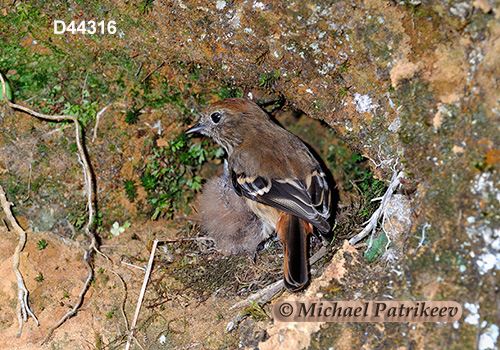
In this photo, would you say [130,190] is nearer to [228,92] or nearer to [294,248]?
[228,92]

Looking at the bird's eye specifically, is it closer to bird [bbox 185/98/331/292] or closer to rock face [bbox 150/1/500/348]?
bird [bbox 185/98/331/292]

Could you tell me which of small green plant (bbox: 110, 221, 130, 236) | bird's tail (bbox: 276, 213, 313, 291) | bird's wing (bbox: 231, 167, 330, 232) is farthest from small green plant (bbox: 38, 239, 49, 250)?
bird's tail (bbox: 276, 213, 313, 291)

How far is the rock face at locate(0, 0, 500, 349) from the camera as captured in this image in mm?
3008

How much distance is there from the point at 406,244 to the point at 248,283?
1.59 meters

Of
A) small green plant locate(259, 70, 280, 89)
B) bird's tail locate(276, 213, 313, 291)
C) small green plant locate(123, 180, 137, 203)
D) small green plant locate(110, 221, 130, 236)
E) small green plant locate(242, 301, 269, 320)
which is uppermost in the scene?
small green plant locate(259, 70, 280, 89)

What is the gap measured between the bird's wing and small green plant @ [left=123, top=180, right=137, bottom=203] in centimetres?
129

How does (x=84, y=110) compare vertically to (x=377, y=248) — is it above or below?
below

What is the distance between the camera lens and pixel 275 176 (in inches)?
178

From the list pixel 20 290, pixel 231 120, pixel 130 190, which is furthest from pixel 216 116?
pixel 20 290

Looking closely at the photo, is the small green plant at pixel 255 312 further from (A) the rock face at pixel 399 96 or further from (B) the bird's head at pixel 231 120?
(B) the bird's head at pixel 231 120

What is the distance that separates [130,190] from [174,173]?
54 cm

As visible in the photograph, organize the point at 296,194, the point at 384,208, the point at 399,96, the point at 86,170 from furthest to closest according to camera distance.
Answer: the point at 86,170 → the point at 296,194 → the point at 384,208 → the point at 399,96

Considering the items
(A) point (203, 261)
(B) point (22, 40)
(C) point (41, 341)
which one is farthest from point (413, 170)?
(B) point (22, 40)

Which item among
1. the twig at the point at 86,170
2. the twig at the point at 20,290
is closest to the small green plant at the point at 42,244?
the twig at the point at 20,290
